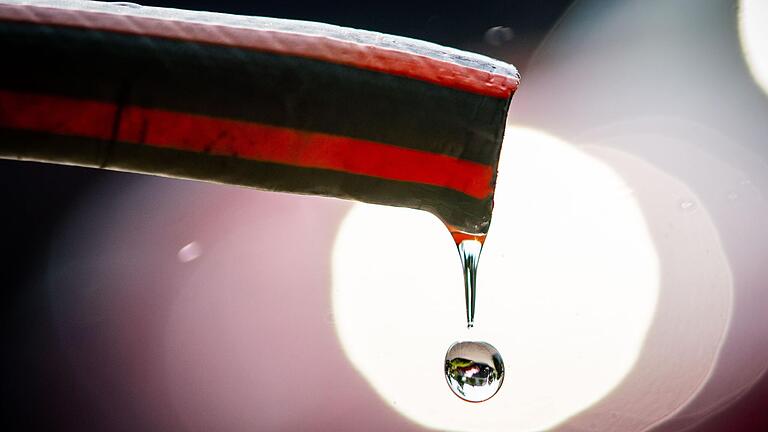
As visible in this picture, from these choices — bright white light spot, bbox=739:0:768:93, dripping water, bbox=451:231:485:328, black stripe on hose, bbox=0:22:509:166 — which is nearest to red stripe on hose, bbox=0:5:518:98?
black stripe on hose, bbox=0:22:509:166

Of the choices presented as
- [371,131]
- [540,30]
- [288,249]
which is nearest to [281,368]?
[288,249]

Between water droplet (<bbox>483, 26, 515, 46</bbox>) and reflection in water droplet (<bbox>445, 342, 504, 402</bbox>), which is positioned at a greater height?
water droplet (<bbox>483, 26, 515, 46</bbox>)

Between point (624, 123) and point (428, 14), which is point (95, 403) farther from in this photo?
point (624, 123)

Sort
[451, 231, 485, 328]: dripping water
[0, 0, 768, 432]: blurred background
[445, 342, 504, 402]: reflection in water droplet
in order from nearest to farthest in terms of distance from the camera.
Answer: [451, 231, 485, 328]: dripping water
[445, 342, 504, 402]: reflection in water droplet
[0, 0, 768, 432]: blurred background

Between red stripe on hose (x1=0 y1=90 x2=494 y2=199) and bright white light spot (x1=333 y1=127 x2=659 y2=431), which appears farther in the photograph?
bright white light spot (x1=333 y1=127 x2=659 y2=431)

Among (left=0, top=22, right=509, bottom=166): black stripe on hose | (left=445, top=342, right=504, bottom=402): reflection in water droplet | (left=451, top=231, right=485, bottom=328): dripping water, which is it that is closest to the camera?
(left=0, top=22, right=509, bottom=166): black stripe on hose

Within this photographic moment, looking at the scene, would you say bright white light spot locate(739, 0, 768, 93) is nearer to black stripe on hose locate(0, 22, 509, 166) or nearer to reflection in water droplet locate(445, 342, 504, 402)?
reflection in water droplet locate(445, 342, 504, 402)

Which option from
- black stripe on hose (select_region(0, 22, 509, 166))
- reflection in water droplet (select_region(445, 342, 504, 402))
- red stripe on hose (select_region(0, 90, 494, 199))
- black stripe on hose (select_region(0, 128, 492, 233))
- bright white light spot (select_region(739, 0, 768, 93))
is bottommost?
reflection in water droplet (select_region(445, 342, 504, 402))

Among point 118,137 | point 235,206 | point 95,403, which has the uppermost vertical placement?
point 235,206

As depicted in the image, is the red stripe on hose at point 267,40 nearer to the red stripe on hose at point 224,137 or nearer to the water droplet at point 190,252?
the red stripe on hose at point 224,137
